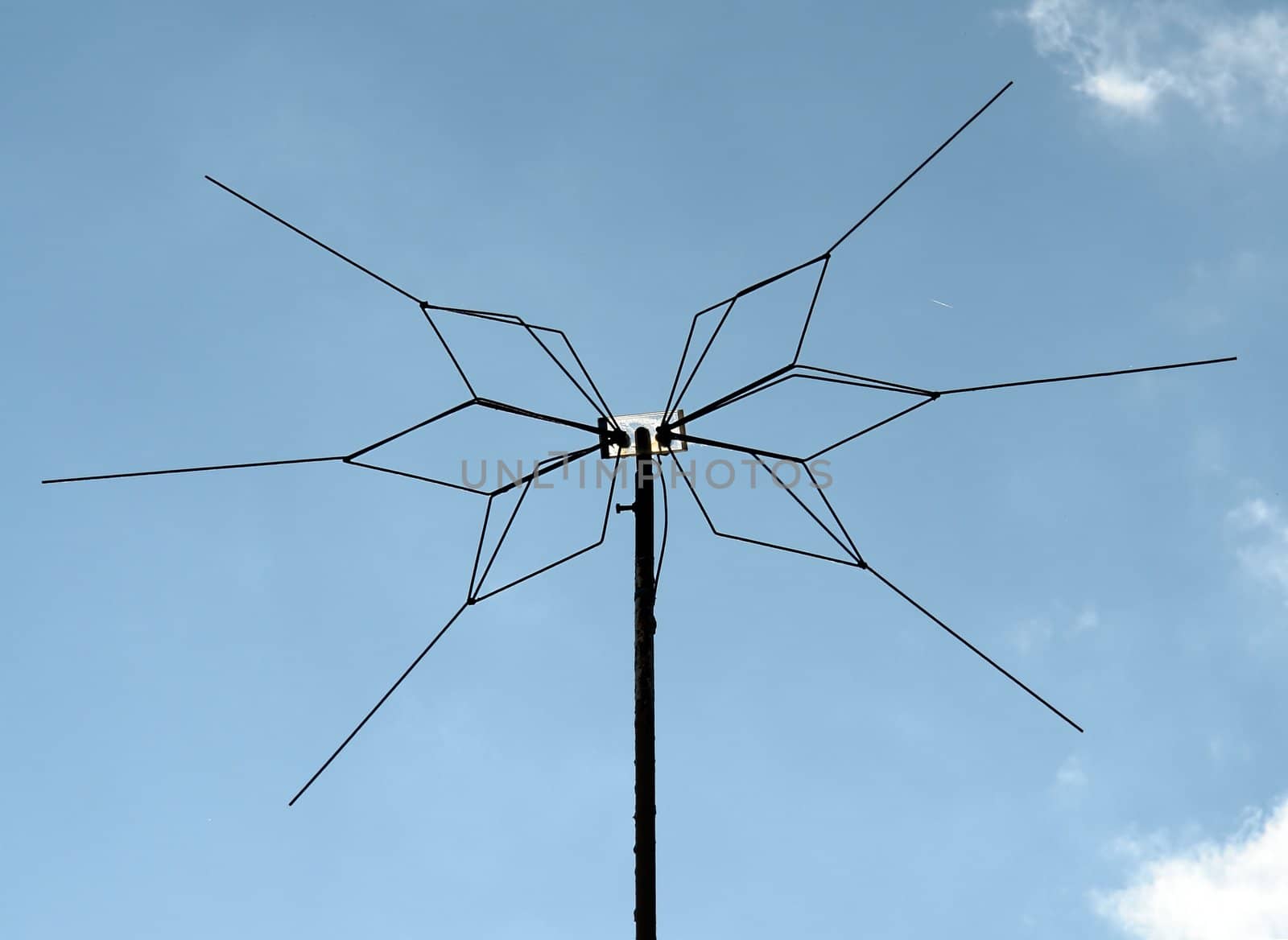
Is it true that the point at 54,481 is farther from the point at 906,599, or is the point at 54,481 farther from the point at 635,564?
the point at 906,599

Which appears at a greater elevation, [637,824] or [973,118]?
[973,118]

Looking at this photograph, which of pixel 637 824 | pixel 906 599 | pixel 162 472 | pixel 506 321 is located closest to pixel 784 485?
pixel 906 599

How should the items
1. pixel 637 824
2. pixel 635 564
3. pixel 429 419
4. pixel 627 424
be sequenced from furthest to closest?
pixel 429 419, pixel 627 424, pixel 635 564, pixel 637 824
